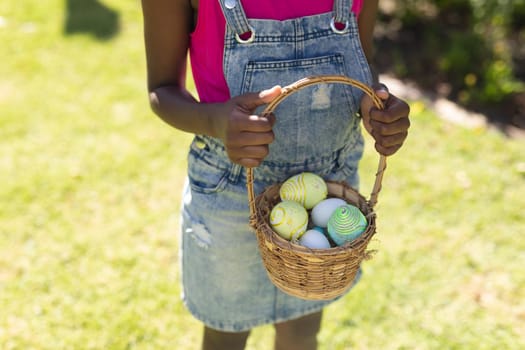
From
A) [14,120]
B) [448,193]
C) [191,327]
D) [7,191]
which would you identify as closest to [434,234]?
[448,193]

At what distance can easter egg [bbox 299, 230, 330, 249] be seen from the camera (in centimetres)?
148

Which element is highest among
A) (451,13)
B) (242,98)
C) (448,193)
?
(242,98)

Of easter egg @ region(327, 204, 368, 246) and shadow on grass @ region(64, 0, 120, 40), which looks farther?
shadow on grass @ region(64, 0, 120, 40)

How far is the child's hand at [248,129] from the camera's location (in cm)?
126

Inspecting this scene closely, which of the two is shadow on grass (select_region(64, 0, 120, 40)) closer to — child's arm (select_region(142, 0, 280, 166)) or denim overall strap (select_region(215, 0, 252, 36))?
child's arm (select_region(142, 0, 280, 166))

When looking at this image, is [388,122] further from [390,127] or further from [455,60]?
[455,60]

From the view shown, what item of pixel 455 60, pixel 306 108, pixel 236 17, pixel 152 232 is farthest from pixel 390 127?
pixel 455 60

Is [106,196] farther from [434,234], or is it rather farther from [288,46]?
[288,46]

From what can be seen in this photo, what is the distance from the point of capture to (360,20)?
166cm

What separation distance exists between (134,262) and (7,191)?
0.98 m

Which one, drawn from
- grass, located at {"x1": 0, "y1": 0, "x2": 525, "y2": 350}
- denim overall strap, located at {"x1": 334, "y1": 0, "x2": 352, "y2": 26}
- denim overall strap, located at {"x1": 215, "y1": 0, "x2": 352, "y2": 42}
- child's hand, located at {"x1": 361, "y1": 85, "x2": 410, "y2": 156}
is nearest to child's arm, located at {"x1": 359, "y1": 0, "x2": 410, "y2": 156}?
child's hand, located at {"x1": 361, "y1": 85, "x2": 410, "y2": 156}

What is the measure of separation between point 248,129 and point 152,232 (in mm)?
2030

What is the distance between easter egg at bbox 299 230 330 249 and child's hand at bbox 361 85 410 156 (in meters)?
0.27

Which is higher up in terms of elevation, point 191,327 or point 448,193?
point 448,193
